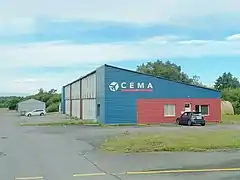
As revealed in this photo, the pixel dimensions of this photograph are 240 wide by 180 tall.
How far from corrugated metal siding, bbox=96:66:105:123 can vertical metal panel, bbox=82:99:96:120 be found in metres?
2.54

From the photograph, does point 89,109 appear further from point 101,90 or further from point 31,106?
point 31,106

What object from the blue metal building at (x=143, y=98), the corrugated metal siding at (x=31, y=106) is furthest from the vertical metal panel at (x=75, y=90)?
the corrugated metal siding at (x=31, y=106)

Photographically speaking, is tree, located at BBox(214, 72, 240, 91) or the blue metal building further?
tree, located at BBox(214, 72, 240, 91)

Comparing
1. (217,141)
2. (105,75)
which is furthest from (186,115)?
(217,141)

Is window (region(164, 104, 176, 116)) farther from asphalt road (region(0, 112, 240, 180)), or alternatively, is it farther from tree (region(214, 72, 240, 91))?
tree (region(214, 72, 240, 91))

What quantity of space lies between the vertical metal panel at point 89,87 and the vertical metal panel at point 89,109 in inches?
24.5

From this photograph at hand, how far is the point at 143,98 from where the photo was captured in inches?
1850

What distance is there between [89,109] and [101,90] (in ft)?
28.1

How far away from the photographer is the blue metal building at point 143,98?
151 ft

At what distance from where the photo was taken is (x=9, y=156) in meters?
17.5

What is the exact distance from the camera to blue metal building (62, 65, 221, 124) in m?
46.0

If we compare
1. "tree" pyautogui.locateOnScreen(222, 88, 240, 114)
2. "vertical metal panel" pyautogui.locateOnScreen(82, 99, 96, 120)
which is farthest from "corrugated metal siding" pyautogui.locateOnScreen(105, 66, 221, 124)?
"tree" pyautogui.locateOnScreen(222, 88, 240, 114)

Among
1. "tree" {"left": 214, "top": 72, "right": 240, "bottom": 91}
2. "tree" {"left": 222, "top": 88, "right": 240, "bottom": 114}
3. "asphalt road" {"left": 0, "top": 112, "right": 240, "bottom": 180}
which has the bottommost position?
"asphalt road" {"left": 0, "top": 112, "right": 240, "bottom": 180}

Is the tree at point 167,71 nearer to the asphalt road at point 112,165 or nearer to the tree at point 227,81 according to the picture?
the tree at point 227,81
